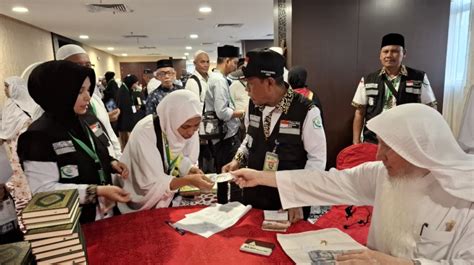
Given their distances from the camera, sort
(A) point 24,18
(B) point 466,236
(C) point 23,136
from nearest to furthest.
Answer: (B) point 466,236 → (C) point 23,136 → (A) point 24,18

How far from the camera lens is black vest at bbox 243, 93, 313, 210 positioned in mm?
1791

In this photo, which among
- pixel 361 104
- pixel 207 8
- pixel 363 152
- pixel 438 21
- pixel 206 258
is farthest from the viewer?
pixel 207 8

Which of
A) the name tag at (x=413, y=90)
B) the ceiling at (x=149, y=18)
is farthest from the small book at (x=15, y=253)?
the ceiling at (x=149, y=18)

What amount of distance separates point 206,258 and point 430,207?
2.67 ft

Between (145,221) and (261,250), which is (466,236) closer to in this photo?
(261,250)

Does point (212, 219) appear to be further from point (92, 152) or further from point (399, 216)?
point (399, 216)

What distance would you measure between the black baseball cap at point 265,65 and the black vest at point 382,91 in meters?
1.70

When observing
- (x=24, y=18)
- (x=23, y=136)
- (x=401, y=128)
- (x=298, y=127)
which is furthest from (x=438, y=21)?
(x=24, y=18)

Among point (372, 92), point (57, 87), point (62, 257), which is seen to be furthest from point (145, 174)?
point (372, 92)

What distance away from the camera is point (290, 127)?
1.79 m

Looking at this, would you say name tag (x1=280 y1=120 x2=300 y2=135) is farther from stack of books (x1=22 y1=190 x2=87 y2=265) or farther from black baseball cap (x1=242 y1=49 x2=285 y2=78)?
stack of books (x1=22 y1=190 x2=87 y2=265)

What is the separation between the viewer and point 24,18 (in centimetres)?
662

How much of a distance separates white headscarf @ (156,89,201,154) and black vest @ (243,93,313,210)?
36cm

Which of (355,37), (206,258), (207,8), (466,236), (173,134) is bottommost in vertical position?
(206,258)
